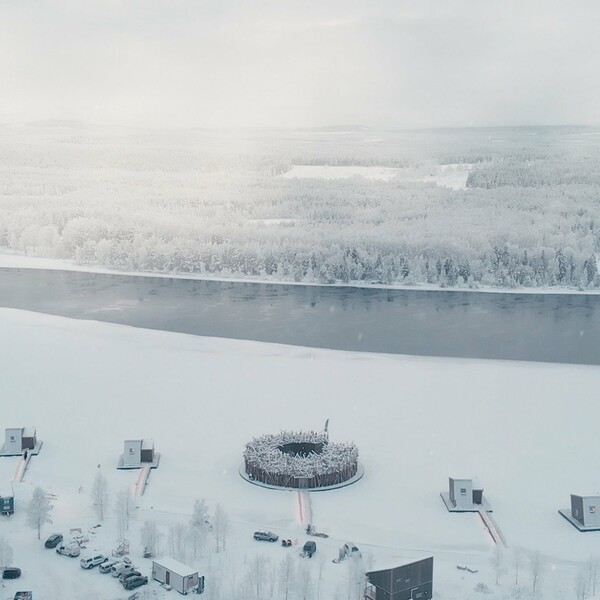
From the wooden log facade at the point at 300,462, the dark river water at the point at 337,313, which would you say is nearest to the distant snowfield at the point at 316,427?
the wooden log facade at the point at 300,462

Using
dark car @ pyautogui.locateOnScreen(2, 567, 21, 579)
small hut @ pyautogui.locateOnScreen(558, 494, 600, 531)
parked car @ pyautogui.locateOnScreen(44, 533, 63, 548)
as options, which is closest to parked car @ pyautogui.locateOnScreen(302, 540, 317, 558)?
parked car @ pyautogui.locateOnScreen(44, 533, 63, 548)

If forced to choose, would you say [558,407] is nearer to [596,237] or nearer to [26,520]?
[26,520]

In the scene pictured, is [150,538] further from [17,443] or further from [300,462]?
[17,443]

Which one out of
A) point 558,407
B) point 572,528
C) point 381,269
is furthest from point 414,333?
point 572,528

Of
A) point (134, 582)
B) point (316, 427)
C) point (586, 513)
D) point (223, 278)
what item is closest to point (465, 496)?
point (586, 513)

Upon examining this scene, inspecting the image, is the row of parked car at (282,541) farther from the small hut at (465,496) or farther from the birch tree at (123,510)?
the small hut at (465,496)
